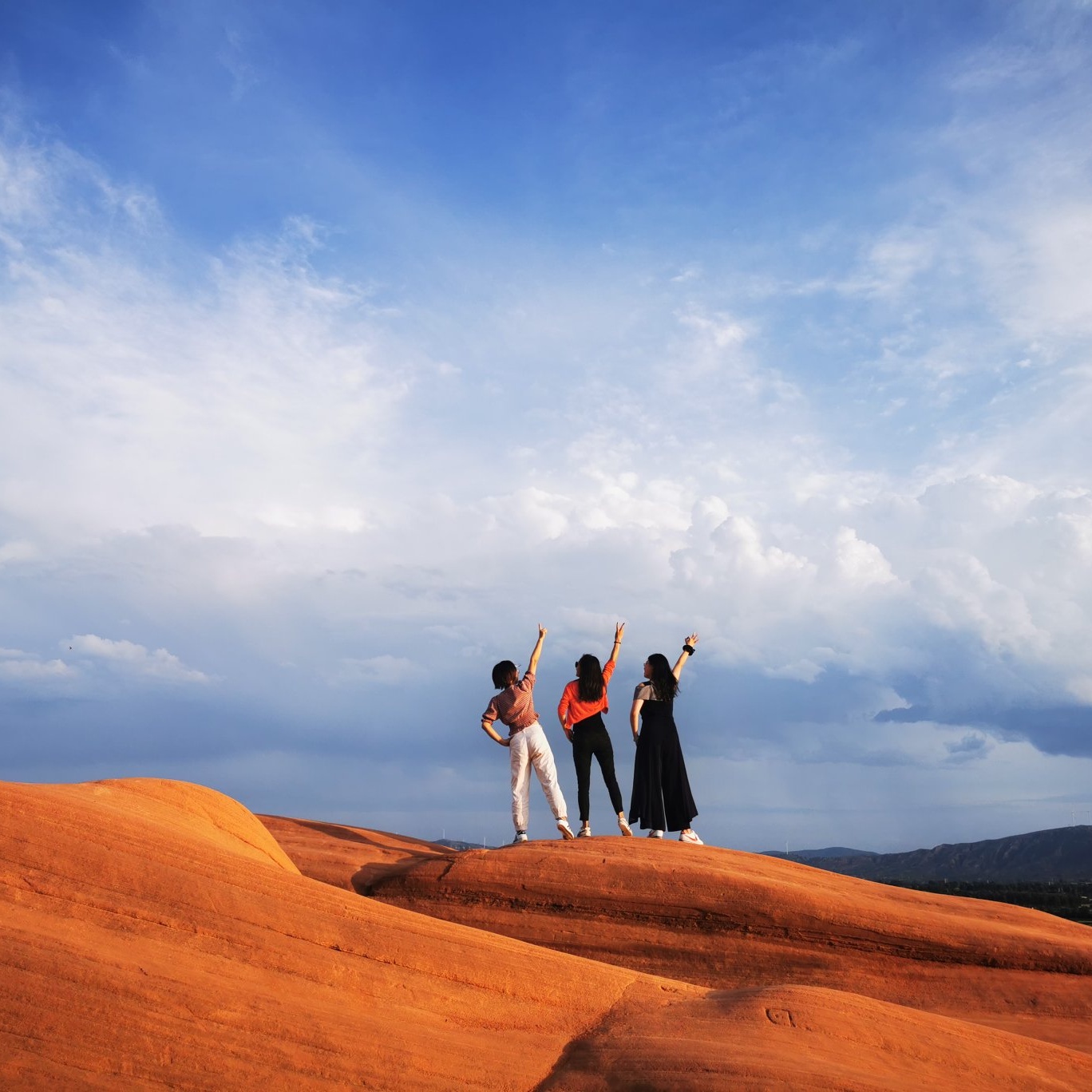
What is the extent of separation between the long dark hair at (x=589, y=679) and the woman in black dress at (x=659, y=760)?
80 centimetres

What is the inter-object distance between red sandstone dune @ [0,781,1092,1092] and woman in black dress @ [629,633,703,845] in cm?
680

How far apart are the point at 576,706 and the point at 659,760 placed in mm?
1826

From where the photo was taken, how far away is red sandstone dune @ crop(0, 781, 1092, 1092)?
767 cm

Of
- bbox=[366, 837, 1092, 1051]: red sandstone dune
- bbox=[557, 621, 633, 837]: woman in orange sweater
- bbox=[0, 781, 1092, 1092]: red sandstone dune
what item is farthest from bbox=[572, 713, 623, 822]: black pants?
bbox=[0, 781, 1092, 1092]: red sandstone dune

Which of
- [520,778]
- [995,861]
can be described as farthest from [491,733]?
[995,861]

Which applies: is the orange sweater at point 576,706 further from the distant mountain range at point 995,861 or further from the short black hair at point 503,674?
the distant mountain range at point 995,861

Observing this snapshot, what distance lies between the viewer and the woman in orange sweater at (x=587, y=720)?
653 inches

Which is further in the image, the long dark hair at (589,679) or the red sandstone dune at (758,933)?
the long dark hair at (589,679)

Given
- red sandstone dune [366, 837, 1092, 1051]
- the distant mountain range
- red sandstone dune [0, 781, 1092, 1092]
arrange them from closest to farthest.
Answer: red sandstone dune [0, 781, 1092, 1092]
red sandstone dune [366, 837, 1092, 1051]
the distant mountain range

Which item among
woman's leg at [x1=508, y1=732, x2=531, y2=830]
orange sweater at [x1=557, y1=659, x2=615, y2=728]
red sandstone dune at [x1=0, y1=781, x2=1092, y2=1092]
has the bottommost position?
red sandstone dune at [x1=0, y1=781, x2=1092, y2=1092]

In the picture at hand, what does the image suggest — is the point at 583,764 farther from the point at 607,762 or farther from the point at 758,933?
the point at 758,933

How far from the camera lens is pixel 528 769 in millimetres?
16422

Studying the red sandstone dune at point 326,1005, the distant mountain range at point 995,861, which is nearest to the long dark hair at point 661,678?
the red sandstone dune at point 326,1005

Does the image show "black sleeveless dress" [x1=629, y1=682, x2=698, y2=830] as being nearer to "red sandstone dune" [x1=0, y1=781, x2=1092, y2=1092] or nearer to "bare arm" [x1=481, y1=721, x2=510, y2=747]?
"bare arm" [x1=481, y1=721, x2=510, y2=747]
